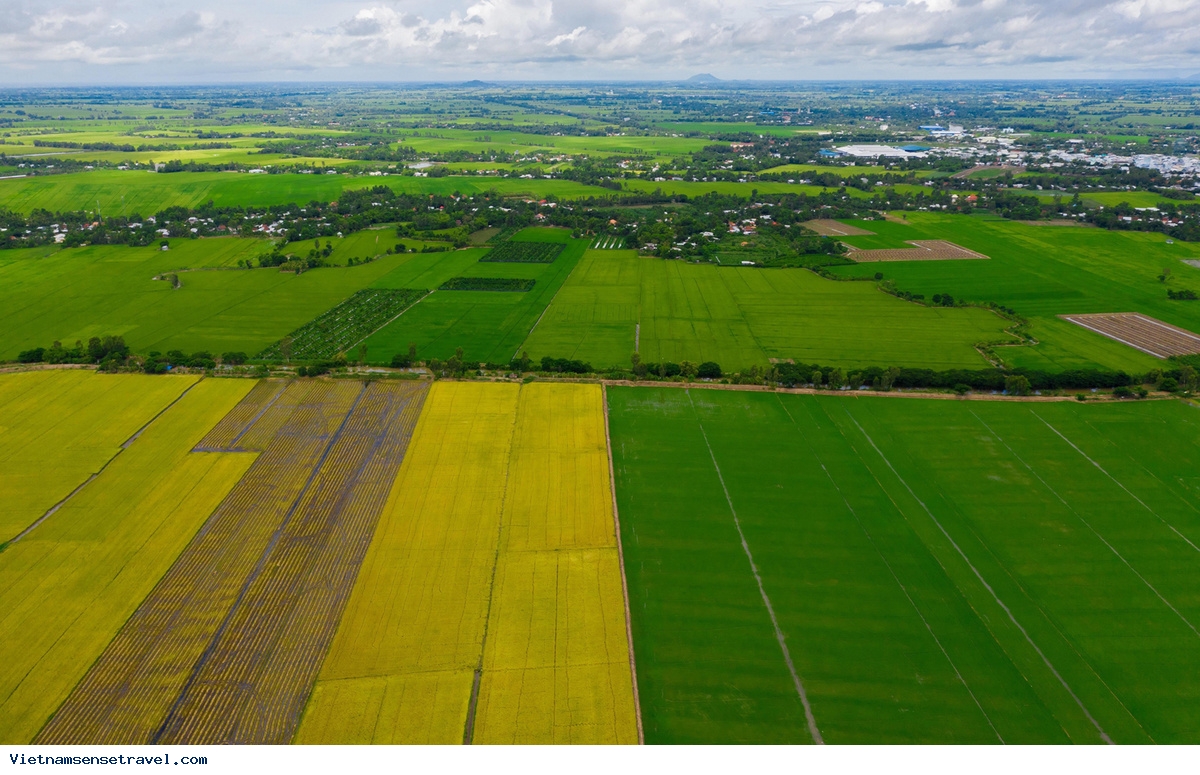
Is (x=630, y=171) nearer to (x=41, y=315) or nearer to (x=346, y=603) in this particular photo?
(x=41, y=315)

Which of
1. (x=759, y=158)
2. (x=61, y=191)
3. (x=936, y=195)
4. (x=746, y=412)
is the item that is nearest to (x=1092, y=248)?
(x=936, y=195)

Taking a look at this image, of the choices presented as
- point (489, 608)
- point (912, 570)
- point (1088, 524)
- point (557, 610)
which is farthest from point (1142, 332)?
point (489, 608)

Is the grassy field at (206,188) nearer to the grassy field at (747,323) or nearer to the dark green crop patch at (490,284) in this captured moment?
the dark green crop patch at (490,284)

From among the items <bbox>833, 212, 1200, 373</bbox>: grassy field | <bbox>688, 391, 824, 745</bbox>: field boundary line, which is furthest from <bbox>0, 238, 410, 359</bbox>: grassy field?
<bbox>833, 212, 1200, 373</bbox>: grassy field

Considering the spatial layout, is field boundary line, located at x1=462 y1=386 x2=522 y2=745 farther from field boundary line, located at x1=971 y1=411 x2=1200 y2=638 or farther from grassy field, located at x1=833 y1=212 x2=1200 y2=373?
grassy field, located at x1=833 y1=212 x2=1200 y2=373

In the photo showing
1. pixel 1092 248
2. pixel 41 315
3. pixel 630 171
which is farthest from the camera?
pixel 630 171

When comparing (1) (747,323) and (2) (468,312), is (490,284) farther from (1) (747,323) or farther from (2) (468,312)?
(1) (747,323)

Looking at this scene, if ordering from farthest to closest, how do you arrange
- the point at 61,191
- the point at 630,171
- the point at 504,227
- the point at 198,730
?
1. the point at 630,171
2. the point at 61,191
3. the point at 504,227
4. the point at 198,730
